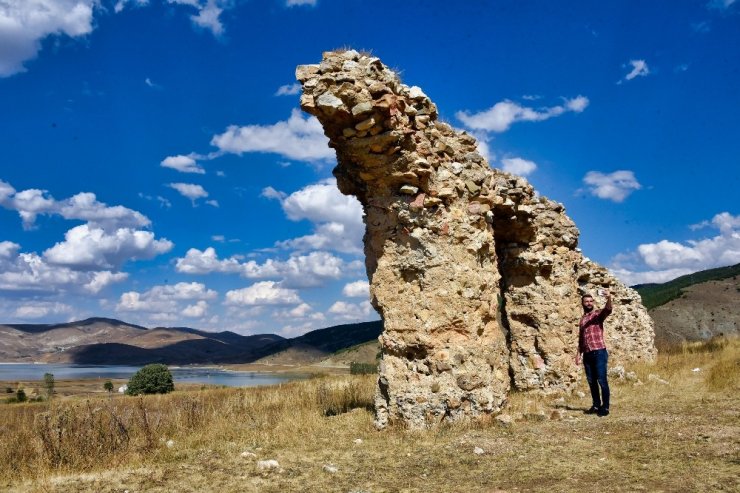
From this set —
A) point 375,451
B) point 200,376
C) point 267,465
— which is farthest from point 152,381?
point 200,376

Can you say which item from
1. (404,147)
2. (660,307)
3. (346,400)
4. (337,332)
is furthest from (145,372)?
(337,332)

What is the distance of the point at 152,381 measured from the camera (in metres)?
29.1

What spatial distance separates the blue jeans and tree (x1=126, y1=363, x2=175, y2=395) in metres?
24.6

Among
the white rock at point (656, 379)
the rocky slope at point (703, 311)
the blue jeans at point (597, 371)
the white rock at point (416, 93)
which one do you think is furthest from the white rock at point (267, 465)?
the rocky slope at point (703, 311)

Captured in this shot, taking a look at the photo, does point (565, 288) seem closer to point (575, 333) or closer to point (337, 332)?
point (575, 333)

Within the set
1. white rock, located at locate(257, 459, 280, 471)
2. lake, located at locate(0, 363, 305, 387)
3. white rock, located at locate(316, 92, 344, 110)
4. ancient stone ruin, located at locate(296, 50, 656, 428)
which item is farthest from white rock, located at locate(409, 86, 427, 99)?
lake, located at locate(0, 363, 305, 387)

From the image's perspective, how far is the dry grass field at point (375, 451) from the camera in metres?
5.29

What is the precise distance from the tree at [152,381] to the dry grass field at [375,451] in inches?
824

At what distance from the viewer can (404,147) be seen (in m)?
8.40

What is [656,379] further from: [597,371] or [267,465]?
[267,465]

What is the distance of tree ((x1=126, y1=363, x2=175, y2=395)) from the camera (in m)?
28.5

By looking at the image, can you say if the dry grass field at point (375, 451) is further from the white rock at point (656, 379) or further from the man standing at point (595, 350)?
the white rock at point (656, 379)

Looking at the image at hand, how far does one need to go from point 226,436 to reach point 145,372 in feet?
82.9

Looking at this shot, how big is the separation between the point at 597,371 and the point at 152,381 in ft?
86.9
